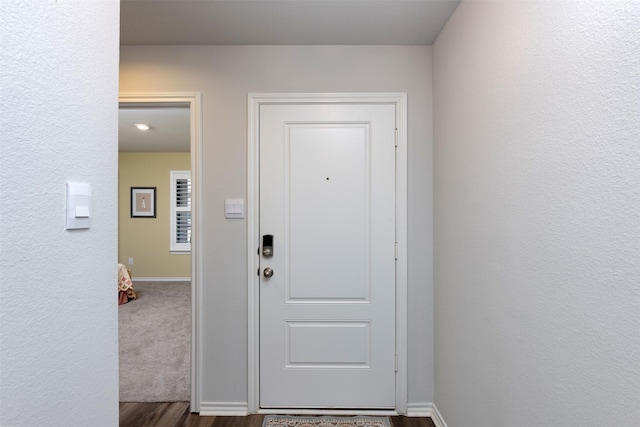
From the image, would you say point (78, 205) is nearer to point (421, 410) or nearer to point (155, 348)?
point (421, 410)

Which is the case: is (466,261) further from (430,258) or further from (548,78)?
(548,78)

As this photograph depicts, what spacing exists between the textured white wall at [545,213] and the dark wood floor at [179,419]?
0.32 m

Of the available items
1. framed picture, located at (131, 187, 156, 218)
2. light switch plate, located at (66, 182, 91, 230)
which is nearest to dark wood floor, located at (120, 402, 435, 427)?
light switch plate, located at (66, 182, 91, 230)

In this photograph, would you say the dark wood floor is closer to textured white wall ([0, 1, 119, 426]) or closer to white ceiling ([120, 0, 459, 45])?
textured white wall ([0, 1, 119, 426])

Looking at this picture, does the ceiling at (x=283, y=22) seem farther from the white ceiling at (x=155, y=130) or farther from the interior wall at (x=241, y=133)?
the white ceiling at (x=155, y=130)

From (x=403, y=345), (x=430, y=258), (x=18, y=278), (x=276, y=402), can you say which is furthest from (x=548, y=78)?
(x=276, y=402)

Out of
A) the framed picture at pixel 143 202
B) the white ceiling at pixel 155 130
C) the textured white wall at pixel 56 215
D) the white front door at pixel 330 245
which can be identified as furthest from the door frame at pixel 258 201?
the framed picture at pixel 143 202

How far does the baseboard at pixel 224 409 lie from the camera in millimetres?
2020

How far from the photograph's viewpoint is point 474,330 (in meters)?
1.52

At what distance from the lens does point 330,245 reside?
6.77 feet

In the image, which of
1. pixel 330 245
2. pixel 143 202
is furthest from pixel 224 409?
pixel 143 202

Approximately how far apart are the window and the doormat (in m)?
4.65

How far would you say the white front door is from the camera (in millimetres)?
2053

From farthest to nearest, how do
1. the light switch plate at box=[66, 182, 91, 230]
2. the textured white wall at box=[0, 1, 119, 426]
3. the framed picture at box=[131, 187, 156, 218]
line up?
the framed picture at box=[131, 187, 156, 218]
the light switch plate at box=[66, 182, 91, 230]
the textured white wall at box=[0, 1, 119, 426]
